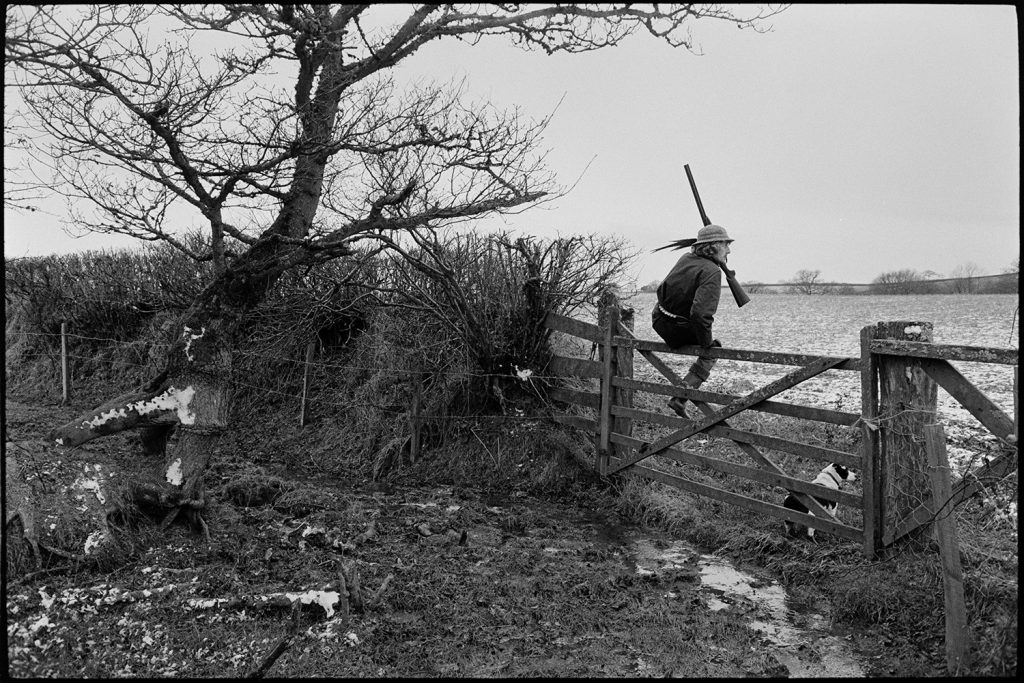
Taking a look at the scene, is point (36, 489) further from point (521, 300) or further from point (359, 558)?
point (521, 300)

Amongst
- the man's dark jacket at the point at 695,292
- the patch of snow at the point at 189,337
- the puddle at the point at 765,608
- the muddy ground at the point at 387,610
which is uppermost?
the man's dark jacket at the point at 695,292

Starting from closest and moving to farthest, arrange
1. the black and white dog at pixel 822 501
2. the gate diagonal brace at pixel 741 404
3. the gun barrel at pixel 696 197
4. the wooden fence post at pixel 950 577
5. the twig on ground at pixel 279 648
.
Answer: the wooden fence post at pixel 950 577 → the twig on ground at pixel 279 648 → the gate diagonal brace at pixel 741 404 → the black and white dog at pixel 822 501 → the gun barrel at pixel 696 197

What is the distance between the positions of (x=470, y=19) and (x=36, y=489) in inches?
229

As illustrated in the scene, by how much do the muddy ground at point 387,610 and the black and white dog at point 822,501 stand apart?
683 mm

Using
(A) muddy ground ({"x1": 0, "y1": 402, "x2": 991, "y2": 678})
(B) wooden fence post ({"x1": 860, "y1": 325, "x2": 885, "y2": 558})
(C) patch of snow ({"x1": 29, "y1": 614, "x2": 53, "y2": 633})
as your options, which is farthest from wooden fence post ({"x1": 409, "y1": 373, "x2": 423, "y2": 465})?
(B) wooden fence post ({"x1": 860, "y1": 325, "x2": 885, "y2": 558})

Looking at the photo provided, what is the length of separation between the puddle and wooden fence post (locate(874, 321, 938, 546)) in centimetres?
89

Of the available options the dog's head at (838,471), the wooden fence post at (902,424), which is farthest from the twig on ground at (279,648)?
the dog's head at (838,471)

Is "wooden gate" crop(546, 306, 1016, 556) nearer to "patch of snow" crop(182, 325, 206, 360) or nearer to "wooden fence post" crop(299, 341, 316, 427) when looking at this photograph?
Answer: "patch of snow" crop(182, 325, 206, 360)

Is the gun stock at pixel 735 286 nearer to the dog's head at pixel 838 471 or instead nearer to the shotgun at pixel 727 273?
the shotgun at pixel 727 273

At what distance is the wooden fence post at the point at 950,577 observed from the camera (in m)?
3.82

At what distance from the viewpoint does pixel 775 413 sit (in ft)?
19.9

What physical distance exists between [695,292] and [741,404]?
Result: 114 cm

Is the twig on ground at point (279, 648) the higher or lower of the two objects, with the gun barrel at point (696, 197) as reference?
lower

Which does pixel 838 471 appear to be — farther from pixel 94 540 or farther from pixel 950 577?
pixel 94 540
